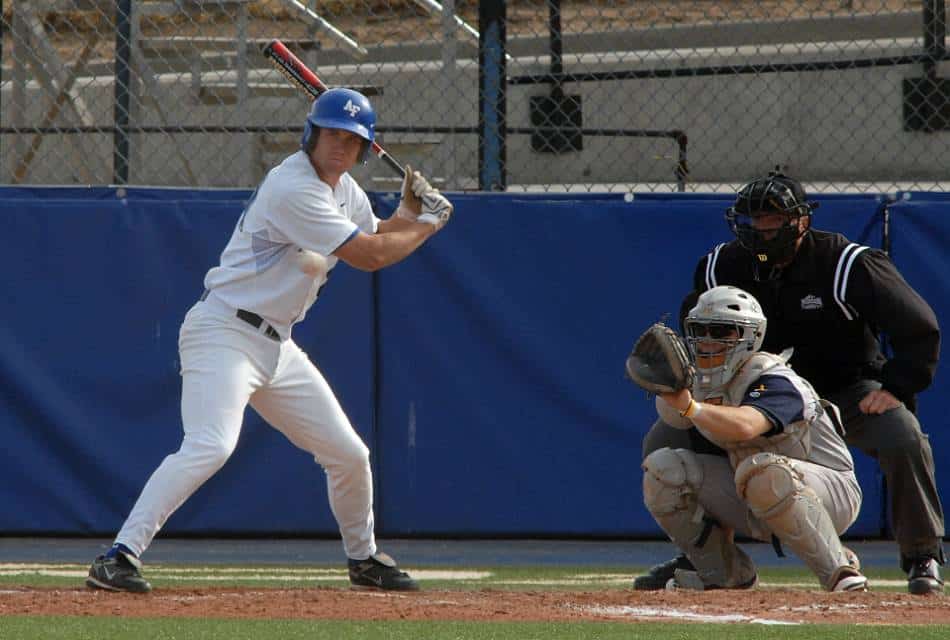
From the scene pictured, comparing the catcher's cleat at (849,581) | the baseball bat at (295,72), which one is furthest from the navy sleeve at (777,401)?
the baseball bat at (295,72)

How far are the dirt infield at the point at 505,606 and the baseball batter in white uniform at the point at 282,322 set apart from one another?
0.80ft

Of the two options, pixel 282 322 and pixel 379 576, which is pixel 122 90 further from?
pixel 379 576

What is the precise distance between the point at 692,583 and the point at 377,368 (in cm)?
246

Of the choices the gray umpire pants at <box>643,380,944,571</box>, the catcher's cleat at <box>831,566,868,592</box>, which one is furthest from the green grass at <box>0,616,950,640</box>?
the gray umpire pants at <box>643,380,944,571</box>

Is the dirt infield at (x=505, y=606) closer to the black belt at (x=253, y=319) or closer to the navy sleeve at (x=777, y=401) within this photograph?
Answer: the navy sleeve at (x=777, y=401)

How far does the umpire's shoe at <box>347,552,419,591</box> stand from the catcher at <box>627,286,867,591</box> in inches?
37.3

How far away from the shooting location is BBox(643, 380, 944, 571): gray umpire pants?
5777 mm

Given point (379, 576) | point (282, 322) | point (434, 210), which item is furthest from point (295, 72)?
point (379, 576)

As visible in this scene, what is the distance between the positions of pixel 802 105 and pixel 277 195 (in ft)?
19.7

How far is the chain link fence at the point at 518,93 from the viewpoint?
8273 mm

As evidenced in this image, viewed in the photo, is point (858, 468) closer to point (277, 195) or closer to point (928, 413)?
Result: point (928, 413)

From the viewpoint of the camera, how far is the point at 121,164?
306 inches

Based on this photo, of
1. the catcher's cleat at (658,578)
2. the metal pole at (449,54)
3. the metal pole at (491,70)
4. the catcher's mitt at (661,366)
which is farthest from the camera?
the metal pole at (449,54)

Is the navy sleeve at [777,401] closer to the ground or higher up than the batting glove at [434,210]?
closer to the ground
